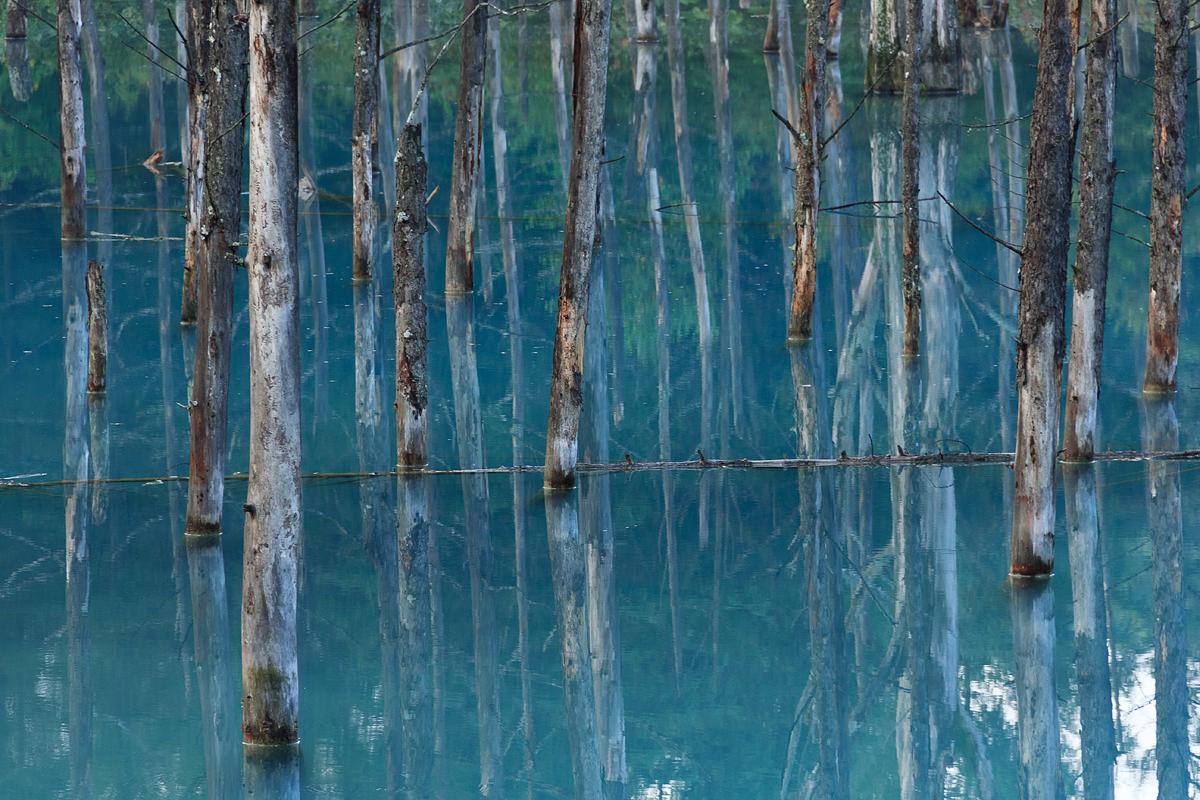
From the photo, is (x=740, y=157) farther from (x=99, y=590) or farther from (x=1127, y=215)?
(x=99, y=590)

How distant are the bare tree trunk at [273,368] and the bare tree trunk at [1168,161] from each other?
777cm

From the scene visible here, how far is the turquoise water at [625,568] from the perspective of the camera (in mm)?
7879

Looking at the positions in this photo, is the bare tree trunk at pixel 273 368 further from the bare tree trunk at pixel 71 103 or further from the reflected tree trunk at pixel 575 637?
the bare tree trunk at pixel 71 103

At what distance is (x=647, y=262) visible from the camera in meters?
21.6

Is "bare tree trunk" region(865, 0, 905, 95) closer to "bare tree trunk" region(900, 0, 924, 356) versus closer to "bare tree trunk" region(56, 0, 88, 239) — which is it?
"bare tree trunk" region(56, 0, 88, 239)

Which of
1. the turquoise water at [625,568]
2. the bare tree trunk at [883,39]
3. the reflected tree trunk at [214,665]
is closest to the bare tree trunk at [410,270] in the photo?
the turquoise water at [625,568]

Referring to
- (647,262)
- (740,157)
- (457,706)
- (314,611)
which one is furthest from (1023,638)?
(740,157)

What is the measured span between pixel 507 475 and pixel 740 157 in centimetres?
1738

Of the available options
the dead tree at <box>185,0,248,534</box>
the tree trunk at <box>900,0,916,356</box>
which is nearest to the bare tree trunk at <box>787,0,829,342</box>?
the tree trunk at <box>900,0,916,356</box>

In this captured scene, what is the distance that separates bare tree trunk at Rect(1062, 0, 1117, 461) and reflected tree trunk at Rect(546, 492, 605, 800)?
3.62 metres

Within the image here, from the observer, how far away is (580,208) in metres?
11.5

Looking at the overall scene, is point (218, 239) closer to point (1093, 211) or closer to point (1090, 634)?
point (1090, 634)

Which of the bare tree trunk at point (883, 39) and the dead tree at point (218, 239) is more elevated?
the bare tree trunk at point (883, 39)

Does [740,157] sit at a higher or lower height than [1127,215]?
higher
